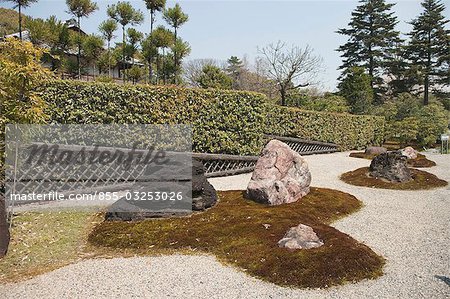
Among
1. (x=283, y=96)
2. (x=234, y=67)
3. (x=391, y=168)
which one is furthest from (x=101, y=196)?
(x=234, y=67)

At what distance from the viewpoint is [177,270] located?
3811 millimetres

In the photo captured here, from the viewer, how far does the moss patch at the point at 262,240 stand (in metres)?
3.60

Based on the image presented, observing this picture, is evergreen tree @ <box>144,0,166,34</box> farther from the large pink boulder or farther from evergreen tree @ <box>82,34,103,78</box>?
the large pink boulder

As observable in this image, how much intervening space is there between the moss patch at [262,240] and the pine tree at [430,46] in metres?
30.0

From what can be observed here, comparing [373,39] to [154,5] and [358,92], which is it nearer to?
[358,92]

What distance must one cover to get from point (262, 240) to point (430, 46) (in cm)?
3347

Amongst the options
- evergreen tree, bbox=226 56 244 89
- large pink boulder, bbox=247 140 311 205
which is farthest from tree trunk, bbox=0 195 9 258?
evergreen tree, bbox=226 56 244 89

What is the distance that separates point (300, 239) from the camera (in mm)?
4176

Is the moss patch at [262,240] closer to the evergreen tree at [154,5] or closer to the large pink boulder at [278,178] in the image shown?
the large pink boulder at [278,178]

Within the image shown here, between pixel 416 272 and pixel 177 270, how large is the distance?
2.73 meters

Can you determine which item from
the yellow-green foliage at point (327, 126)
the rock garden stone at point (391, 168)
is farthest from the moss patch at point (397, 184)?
the yellow-green foliage at point (327, 126)

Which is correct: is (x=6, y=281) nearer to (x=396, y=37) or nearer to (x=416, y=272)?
(x=416, y=272)

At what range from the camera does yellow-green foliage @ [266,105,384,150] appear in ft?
44.1

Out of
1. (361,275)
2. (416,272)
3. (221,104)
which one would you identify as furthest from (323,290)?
(221,104)
